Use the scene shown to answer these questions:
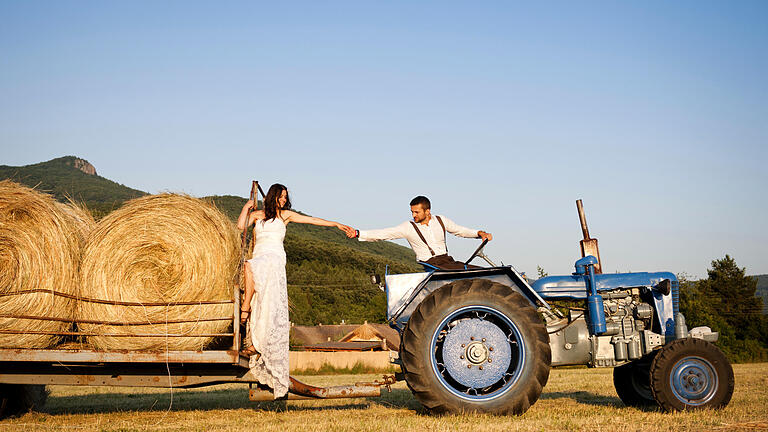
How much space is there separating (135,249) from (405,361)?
2.76 meters

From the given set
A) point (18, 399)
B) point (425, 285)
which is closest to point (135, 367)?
point (18, 399)

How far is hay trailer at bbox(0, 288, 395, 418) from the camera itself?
525 centimetres

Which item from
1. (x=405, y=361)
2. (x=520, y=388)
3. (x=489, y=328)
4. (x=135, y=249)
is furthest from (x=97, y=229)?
(x=520, y=388)

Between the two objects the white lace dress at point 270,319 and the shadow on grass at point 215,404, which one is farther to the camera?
the shadow on grass at point 215,404

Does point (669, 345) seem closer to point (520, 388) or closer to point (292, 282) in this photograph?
point (520, 388)

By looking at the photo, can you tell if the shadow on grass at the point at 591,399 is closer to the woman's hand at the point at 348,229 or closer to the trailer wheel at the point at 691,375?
the trailer wheel at the point at 691,375

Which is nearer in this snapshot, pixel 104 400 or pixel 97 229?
pixel 97 229

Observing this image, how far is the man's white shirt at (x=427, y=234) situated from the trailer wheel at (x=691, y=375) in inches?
84.8

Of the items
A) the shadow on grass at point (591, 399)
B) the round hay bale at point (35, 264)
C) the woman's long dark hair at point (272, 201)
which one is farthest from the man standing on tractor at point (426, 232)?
the round hay bale at point (35, 264)

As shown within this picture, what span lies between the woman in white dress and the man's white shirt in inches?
37.0

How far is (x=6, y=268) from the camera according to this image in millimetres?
5605

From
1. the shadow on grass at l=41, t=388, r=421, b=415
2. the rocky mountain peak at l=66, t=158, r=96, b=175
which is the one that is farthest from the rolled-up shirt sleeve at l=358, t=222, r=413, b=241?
the rocky mountain peak at l=66, t=158, r=96, b=175

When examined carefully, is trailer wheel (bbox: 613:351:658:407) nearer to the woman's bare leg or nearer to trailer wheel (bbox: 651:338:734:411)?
trailer wheel (bbox: 651:338:734:411)

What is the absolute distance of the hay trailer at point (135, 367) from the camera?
5.25 meters
